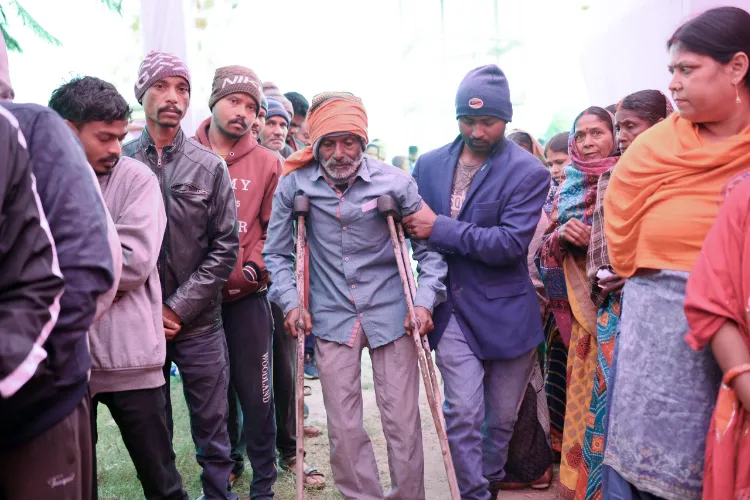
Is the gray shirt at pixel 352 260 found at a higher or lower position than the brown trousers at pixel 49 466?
higher

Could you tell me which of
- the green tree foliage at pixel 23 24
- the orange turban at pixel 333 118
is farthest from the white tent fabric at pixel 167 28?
the orange turban at pixel 333 118

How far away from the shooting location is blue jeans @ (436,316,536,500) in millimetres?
3680

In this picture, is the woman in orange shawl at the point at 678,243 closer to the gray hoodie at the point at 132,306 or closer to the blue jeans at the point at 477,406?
the blue jeans at the point at 477,406

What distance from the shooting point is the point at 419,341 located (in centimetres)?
342

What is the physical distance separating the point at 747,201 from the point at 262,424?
113 inches

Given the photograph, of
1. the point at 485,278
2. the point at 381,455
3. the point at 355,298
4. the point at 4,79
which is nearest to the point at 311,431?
the point at 381,455

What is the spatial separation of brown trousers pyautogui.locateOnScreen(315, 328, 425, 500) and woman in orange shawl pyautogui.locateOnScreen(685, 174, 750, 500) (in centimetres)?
168

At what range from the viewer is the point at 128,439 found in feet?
9.89

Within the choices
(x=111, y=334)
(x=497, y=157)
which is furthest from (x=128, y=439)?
(x=497, y=157)

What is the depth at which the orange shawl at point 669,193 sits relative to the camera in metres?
2.40

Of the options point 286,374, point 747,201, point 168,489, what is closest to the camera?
point 747,201

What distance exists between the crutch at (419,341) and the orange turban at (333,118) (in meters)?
0.41

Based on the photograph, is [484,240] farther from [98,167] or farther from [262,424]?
[98,167]

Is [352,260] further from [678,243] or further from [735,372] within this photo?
[735,372]
